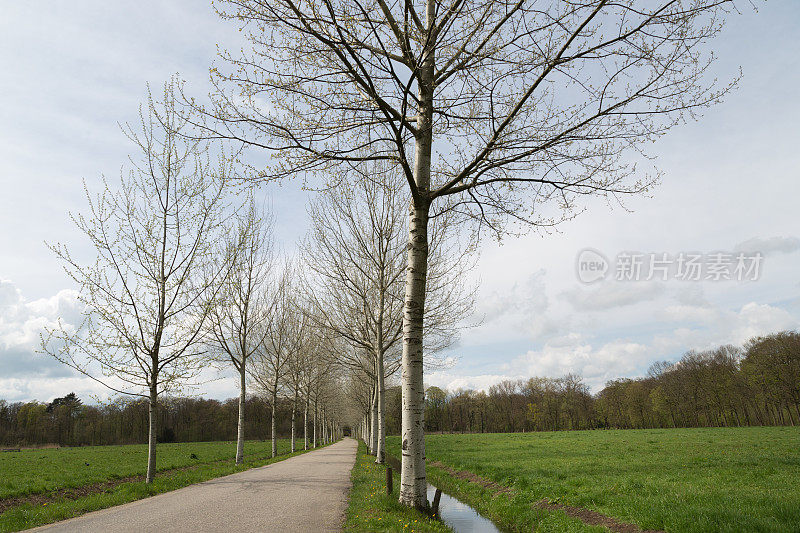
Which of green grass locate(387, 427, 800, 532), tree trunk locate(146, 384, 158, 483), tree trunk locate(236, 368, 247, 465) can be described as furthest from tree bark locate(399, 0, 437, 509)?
tree trunk locate(236, 368, 247, 465)

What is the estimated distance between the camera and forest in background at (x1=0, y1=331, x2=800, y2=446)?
51.2 meters

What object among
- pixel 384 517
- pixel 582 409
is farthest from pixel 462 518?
pixel 582 409

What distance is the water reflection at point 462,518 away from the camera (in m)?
9.36

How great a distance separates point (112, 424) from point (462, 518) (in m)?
70.5

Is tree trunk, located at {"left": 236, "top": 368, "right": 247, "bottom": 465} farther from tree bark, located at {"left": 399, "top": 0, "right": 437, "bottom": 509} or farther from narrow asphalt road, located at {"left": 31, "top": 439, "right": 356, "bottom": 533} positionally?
tree bark, located at {"left": 399, "top": 0, "right": 437, "bottom": 509}

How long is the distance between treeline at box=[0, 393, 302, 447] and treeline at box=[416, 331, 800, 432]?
3724 cm

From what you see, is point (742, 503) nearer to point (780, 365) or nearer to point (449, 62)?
point (449, 62)

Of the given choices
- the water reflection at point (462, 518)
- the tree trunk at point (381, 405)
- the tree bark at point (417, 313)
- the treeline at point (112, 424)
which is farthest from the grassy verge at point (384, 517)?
the treeline at point (112, 424)

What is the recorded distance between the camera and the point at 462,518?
10.5m

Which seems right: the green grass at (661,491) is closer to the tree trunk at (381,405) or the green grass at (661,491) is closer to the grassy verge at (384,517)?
the tree trunk at (381,405)

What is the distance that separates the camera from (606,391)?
271ft

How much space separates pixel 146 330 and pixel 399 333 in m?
8.85

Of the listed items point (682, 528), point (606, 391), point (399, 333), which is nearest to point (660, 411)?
point (606, 391)

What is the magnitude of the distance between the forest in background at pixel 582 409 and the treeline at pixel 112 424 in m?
0.15
